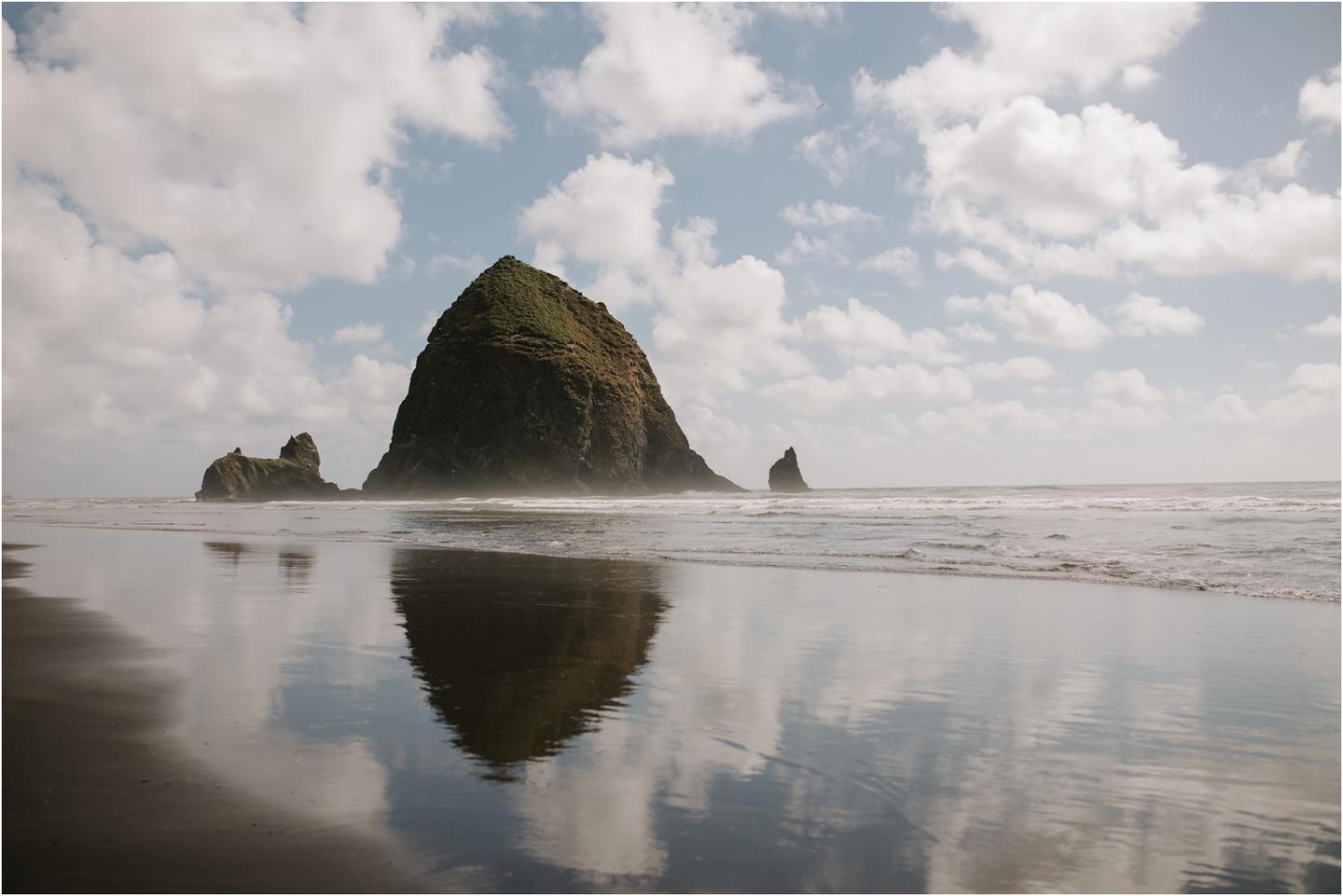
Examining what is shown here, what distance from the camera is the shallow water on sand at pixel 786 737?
3.20 metres

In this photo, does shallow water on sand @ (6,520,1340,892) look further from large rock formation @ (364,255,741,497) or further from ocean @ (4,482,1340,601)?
large rock formation @ (364,255,741,497)

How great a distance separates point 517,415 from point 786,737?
8181 cm

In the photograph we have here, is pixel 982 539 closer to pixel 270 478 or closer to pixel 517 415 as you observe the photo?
pixel 517 415

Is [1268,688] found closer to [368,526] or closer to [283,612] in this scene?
[283,612]

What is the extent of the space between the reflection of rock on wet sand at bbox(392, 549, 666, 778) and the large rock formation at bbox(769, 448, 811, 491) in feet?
341

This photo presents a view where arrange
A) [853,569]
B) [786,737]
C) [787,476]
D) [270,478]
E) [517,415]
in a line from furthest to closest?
1. [787,476]
2. [270,478]
3. [517,415]
4. [853,569]
5. [786,737]

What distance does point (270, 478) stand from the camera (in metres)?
95.3

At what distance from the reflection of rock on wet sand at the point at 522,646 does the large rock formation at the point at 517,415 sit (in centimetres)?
6940

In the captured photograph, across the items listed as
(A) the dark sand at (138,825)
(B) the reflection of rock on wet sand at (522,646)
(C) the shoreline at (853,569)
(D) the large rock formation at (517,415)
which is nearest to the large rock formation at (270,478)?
(D) the large rock formation at (517,415)

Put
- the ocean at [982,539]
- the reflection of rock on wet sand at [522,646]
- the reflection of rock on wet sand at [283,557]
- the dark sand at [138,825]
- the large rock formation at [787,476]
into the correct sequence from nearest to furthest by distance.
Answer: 1. the dark sand at [138,825]
2. the reflection of rock on wet sand at [522,646]
3. the reflection of rock on wet sand at [283,557]
4. the ocean at [982,539]
5. the large rock formation at [787,476]

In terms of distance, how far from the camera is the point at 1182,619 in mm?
9250

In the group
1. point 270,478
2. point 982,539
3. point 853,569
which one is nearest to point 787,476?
point 270,478

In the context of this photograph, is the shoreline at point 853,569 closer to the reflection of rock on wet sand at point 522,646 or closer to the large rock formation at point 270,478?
the reflection of rock on wet sand at point 522,646

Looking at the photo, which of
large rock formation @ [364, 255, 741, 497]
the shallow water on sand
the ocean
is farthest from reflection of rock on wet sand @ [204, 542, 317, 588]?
large rock formation @ [364, 255, 741, 497]
